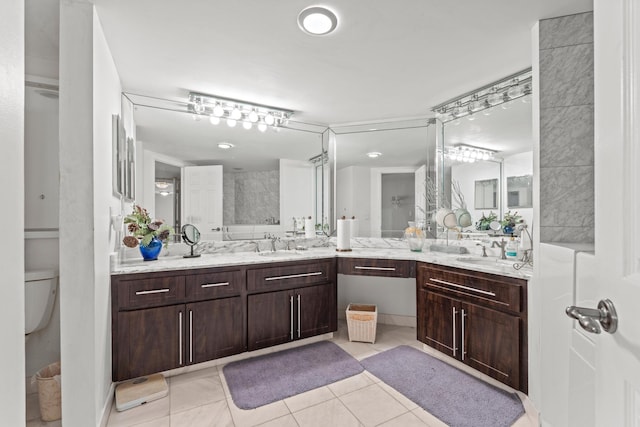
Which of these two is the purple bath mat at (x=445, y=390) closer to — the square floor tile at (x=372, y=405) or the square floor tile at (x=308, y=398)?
the square floor tile at (x=372, y=405)

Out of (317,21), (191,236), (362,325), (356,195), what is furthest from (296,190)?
(317,21)

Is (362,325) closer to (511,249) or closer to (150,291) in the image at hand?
(511,249)

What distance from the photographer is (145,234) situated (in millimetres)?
2307

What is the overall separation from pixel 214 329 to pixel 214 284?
0.34 m

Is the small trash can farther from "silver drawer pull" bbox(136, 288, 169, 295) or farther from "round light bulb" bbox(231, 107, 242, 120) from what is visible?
"round light bulb" bbox(231, 107, 242, 120)

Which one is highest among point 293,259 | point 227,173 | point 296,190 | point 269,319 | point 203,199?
point 227,173

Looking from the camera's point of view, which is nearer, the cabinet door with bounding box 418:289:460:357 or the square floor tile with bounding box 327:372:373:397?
the square floor tile with bounding box 327:372:373:397

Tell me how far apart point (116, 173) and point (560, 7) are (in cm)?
282

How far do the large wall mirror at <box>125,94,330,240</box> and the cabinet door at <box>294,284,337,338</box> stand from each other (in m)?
0.82

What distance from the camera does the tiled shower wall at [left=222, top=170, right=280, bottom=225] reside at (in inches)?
119

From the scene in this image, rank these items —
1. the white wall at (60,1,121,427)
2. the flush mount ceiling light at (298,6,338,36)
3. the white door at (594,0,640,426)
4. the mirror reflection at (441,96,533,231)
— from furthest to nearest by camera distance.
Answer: the mirror reflection at (441,96,533,231) → the flush mount ceiling light at (298,6,338,36) → the white wall at (60,1,121,427) → the white door at (594,0,640,426)

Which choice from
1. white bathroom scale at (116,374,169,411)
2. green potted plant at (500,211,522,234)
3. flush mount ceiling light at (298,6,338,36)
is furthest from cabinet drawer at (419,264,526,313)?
white bathroom scale at (116,374,169,411)

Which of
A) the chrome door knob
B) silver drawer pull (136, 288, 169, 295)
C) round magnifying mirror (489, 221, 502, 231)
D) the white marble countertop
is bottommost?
silver drawer pull (136, 288, 169, 295)

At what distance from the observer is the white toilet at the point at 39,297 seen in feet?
6.63
